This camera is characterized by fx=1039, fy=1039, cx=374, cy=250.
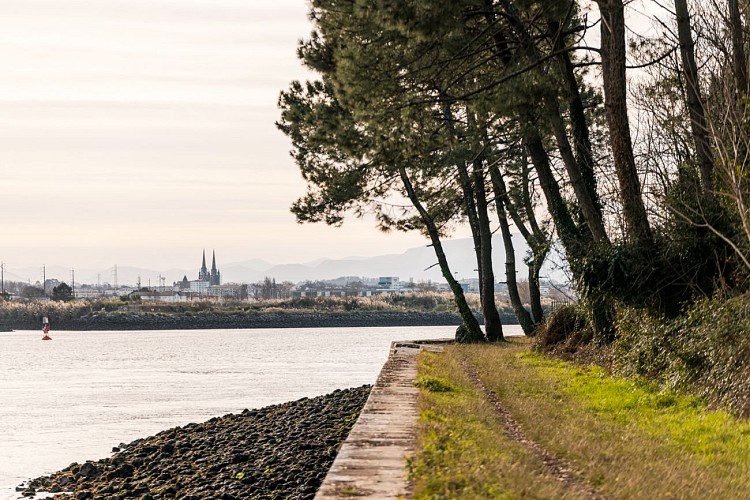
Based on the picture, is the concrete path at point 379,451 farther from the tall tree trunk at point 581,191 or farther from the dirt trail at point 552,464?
the tall tree trunk at point 581,191

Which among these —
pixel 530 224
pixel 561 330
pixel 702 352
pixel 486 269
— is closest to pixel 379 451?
pixel 702 352

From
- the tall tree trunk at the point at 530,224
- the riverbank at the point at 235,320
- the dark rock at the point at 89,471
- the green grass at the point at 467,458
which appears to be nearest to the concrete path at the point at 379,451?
the green grass at the point at 467,458

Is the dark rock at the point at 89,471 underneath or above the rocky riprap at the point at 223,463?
underneath

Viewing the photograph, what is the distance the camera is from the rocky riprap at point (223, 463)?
13078mm

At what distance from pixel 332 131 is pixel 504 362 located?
248 inches

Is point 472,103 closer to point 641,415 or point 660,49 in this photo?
point 660,49

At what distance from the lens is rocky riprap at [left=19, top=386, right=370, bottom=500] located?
13078mm

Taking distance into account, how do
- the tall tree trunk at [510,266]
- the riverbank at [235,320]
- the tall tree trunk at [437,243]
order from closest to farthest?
the tall tree trunk at [437,243] → the tall tree trunk at [510,266] → the riverbank at [235,320]

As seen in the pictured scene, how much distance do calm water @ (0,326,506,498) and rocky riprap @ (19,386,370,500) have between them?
1.32m

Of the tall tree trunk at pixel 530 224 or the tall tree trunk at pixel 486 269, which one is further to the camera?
the tall tree trunk at pixel 486 269

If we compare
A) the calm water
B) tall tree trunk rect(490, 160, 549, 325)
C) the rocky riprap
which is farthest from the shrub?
the calm water

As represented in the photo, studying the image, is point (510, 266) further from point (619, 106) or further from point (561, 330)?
point (619, 106)

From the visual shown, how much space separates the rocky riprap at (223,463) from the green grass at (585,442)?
1.93 meters

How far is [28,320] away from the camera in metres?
112
